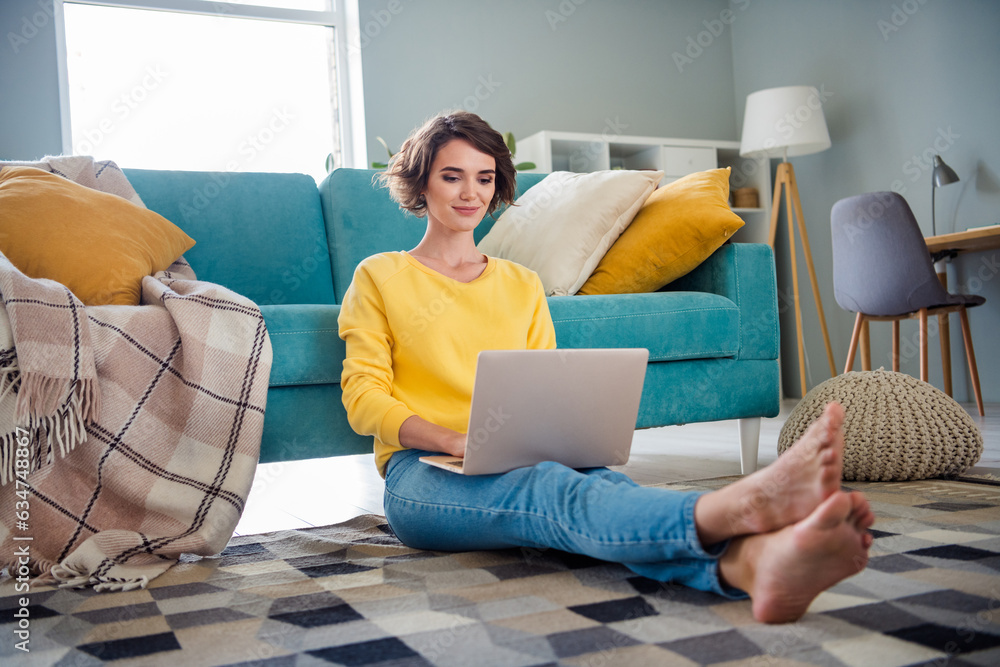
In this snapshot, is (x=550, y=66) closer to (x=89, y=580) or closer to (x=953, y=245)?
(x=953, y=245)

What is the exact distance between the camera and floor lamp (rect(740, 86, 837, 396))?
12.9 ft

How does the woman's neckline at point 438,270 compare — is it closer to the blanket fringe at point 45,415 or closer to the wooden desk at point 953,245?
the blanket fringe at point 45,415

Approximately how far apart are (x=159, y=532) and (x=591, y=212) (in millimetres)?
1261

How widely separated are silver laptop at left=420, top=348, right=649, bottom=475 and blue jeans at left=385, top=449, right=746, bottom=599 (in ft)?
0.12

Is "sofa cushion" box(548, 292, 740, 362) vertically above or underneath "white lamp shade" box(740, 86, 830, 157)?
underneath

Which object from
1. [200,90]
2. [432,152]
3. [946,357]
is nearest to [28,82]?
[200,90]

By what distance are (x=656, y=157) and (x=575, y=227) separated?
97.0 inches

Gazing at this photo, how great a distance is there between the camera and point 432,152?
142cm

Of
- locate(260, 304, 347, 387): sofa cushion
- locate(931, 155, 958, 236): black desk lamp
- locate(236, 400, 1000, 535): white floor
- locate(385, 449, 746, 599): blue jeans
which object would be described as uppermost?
locate(931, 155, 958, 236): black desk lamp

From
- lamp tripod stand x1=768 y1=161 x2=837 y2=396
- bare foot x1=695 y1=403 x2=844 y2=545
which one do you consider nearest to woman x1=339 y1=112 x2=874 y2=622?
bare foot x1=695 y1=403 x2=844 y2=545

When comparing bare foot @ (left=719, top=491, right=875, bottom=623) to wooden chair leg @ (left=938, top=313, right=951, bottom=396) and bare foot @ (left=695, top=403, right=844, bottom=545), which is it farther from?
wooden chair leg @ (left=938, top=313, right=951, bottom=396)

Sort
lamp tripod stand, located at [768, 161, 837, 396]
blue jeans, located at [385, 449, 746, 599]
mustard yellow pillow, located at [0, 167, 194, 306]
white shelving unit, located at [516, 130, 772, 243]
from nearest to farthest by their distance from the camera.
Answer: blue jeans, located at [385, 449, 746, 599] → mustard yellow pillow, located at [0, 167, 194, 306] → lamp tripod stand, located at [768, 161, 837, 396] → white shelving unit, located at [516, 130, 772, 243]

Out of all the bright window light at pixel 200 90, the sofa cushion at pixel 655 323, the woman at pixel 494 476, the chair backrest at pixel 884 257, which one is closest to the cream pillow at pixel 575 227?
the sofa cushion at pixel 655 323

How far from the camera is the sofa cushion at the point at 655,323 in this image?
1.83m
